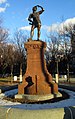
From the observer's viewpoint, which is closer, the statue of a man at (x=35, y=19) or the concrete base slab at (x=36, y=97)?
the concrete base slab at (x=36, y=97)

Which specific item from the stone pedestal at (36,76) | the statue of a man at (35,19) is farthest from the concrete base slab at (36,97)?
the statue of a man at (35,19)

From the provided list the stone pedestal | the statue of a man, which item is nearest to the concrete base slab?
the stone pedestal

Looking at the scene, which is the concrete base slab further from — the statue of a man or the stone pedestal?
the statue of a man

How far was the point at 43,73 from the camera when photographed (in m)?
14.6

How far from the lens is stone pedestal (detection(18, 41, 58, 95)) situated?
14.0m

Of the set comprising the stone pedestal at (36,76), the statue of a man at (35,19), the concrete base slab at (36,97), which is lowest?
the concrete base slab at (36,97)

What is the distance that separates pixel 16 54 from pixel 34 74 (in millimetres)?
33990

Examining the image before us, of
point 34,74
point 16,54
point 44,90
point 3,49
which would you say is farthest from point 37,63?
point 16,54

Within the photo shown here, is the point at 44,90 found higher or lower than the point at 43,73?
lower

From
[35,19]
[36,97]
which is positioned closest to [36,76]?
[36,97]

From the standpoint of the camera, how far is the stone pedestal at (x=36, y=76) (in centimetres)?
1404

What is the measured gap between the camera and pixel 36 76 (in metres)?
14.4

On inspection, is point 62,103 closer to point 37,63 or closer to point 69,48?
point 37,63

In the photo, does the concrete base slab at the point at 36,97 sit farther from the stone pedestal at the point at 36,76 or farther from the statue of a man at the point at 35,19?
the statue of a man at the point at 35,19
